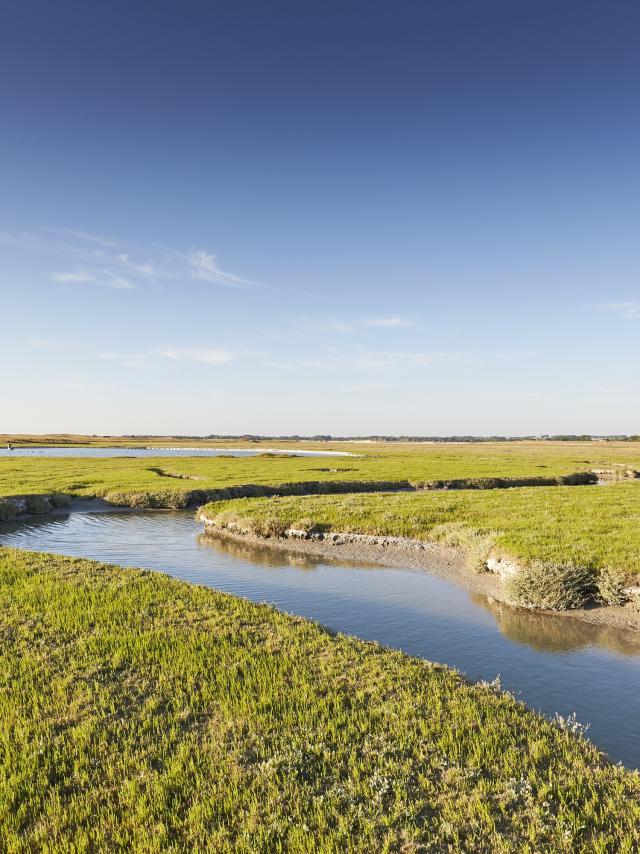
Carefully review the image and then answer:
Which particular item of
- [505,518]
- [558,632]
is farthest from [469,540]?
[558,632]

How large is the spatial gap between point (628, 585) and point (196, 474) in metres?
60.9

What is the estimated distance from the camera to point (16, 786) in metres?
7.80

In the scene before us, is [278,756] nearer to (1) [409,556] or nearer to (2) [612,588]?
(2) [612,588]

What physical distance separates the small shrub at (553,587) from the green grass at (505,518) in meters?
1.11

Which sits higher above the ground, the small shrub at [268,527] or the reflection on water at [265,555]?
the small shrub at [268,527]

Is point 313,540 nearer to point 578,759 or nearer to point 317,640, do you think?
point 317,640

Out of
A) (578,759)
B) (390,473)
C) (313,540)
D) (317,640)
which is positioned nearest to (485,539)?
(313,540)

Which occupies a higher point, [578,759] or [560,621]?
[578,759]

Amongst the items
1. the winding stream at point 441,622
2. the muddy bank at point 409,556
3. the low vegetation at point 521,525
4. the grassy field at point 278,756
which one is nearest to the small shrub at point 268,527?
the low vegetation at point 521,525

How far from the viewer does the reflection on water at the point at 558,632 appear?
51.5 ft

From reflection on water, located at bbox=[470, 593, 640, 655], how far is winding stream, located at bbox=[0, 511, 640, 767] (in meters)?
0.03

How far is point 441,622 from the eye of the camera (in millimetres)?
17766

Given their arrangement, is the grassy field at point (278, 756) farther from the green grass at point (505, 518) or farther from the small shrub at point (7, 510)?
the small shrub at point (7, 510)

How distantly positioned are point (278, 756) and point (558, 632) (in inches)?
484
